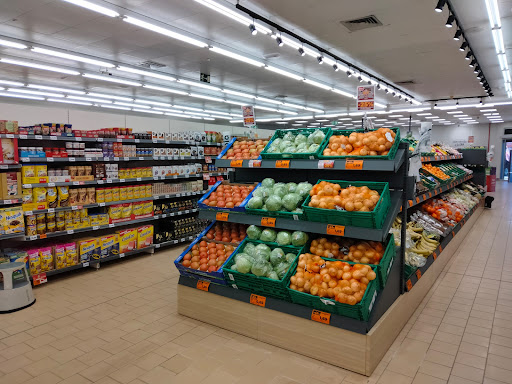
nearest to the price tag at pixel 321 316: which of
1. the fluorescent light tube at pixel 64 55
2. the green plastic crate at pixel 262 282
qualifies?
the green plastic crate at pixel 262 282

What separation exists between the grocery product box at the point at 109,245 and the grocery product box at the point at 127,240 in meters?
0.08

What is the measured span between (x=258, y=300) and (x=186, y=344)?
30.4 inches

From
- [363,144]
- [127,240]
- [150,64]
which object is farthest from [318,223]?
[150,64]

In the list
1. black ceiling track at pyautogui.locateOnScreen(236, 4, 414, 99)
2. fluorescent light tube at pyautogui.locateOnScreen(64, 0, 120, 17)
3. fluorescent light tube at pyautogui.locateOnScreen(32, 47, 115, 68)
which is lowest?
fluorescent light tube at pyautogui.locateOnScreen(32, 47, 115, 68)

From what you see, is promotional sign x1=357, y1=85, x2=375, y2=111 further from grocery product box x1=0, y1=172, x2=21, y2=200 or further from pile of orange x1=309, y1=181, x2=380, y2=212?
grocery product box x1=0, y1=172, x2=21, y2=200

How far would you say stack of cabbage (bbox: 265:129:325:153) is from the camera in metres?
3.66

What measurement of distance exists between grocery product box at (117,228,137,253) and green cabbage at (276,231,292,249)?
3.41m

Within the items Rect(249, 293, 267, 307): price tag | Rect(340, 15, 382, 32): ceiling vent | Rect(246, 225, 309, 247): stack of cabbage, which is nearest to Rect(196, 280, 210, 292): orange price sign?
Rect(249, 293, 267, 307): price tag

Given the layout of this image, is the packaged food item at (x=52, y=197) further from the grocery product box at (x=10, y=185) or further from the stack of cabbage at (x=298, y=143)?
the stack of cabbage at (x=298, y=143)

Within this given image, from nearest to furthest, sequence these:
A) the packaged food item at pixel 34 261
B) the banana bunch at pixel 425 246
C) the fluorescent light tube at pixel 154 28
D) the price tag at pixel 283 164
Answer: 1. the price tag at pixel 283 164
2. the banana bunch at pixel 425 246
3. the packaged food item at pixel 34 261
4. the fluorescent light tube at pixel 154 28

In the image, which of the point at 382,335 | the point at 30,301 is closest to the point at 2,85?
the point at 30,301

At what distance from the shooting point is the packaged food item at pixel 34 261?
4719 millimetres

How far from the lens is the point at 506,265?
18.6 feet

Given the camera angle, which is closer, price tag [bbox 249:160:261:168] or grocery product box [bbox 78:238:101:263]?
price tag [bbox 249:160:261:168]
